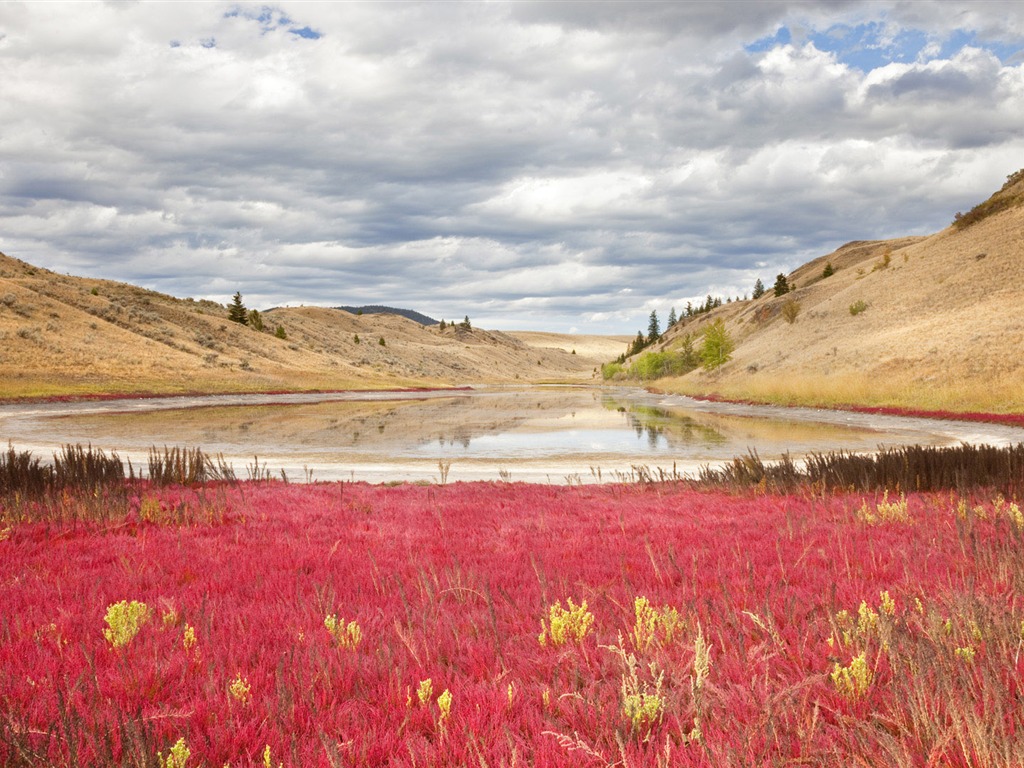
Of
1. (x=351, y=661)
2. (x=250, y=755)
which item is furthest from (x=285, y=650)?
(x=250, y=755)

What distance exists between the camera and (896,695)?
347 cm

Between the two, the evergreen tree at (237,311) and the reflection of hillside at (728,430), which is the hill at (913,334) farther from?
the evergreen tree at (237,311)

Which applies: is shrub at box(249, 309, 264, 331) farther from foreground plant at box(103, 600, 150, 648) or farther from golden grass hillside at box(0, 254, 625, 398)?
foreground plant at box(103, 600, 150, 648)

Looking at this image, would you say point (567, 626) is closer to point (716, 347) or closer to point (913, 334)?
point (913, 334)

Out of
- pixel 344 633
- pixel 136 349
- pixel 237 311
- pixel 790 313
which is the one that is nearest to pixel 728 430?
pixel 344 633

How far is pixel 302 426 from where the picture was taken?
1347 inches

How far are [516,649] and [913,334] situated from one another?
60.2 metres

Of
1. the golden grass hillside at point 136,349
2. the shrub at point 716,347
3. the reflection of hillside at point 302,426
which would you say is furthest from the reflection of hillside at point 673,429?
the golden grass hillside at point 136,349

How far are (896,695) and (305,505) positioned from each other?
29.2ft

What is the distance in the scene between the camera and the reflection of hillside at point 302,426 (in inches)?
1085

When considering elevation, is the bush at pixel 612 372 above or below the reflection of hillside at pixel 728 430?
above

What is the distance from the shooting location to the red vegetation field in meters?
3.35

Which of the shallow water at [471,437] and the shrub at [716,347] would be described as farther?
the shrub at [716,347]

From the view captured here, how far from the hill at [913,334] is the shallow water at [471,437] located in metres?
7.15
